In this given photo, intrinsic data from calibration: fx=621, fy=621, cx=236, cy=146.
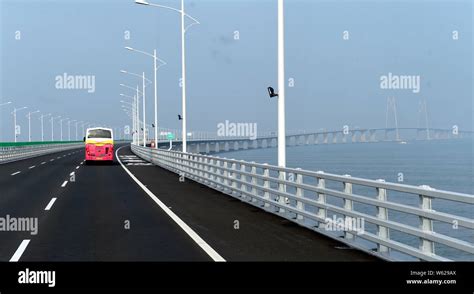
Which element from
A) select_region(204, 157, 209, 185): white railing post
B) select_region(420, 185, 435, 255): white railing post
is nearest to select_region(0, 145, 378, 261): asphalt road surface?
select_region(420, 185, 435, 255): white railing post

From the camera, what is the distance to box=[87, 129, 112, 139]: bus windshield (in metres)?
Result: 42.2

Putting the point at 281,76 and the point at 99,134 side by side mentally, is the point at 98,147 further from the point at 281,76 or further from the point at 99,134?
the point at 281,76

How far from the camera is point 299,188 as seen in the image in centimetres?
1366

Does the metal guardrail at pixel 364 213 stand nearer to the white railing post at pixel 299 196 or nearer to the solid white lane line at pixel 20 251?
the white railing post at pixel 299 196

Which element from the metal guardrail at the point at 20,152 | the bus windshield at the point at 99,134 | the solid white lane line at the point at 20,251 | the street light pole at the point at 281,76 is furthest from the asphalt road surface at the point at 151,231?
the metal guardrail at the point at 20,152

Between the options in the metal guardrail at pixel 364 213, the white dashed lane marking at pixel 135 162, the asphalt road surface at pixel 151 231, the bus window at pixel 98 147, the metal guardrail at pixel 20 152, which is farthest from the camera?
the metal guardrail at pixel 20 152

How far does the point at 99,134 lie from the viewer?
42406 millimetres

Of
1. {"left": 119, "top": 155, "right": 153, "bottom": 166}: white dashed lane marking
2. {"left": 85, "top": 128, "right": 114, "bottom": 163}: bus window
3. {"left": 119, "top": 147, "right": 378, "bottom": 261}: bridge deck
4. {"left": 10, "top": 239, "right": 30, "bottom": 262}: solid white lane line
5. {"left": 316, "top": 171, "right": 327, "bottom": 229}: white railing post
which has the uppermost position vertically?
{"left": 85, "top": 128, "right": 114, "bottom": 163}: bus window

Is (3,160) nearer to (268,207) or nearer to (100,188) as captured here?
(100,188)

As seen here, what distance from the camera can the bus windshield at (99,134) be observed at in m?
42.2

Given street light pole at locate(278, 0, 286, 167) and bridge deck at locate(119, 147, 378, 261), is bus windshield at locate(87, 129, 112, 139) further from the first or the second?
street light pole at locate(278, 0, 286, 167)
